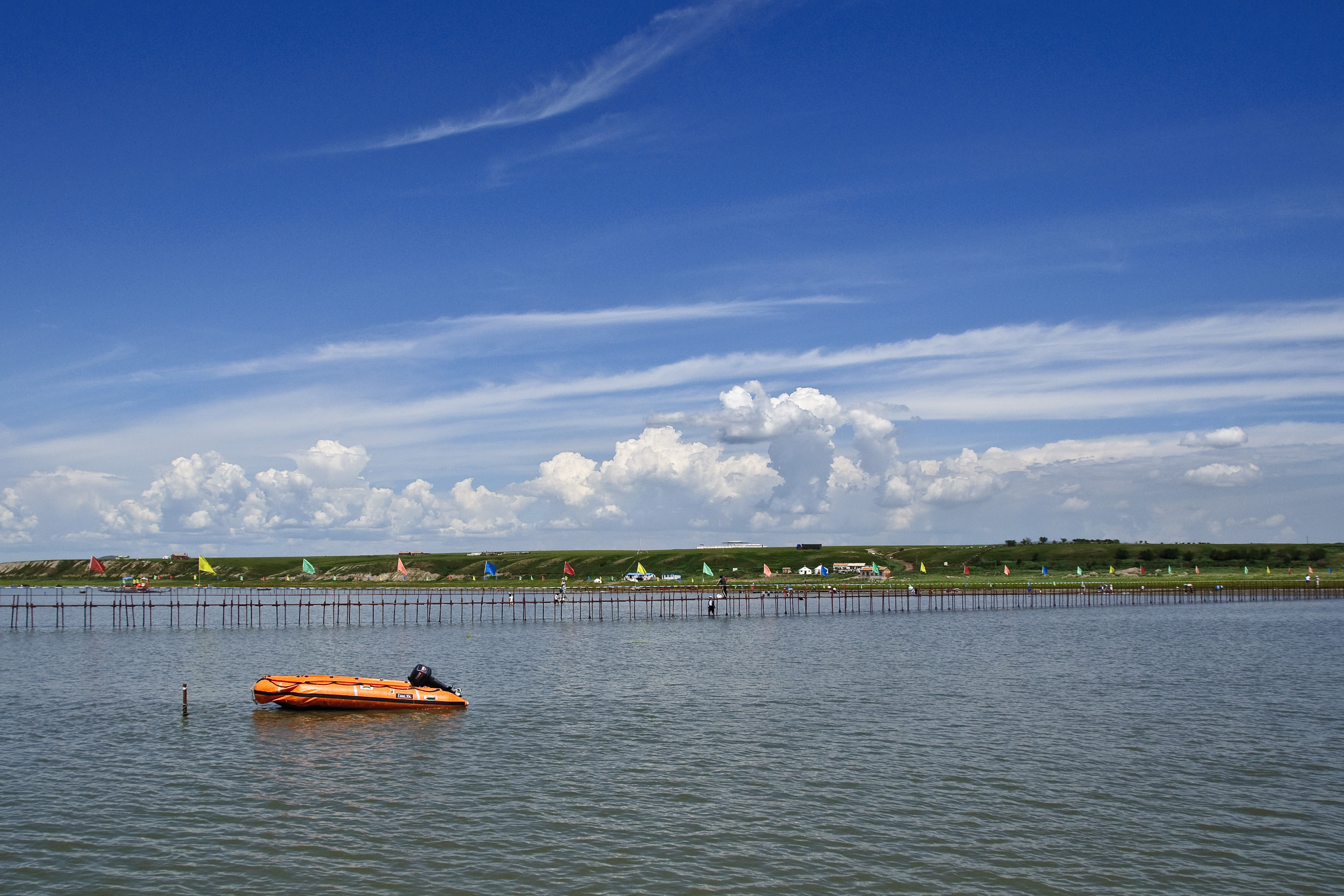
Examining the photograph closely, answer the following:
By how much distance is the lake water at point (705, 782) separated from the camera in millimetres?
25125

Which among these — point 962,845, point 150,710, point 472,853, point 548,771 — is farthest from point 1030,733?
point 150,710

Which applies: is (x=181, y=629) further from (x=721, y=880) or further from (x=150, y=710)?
(x=721, y=880)

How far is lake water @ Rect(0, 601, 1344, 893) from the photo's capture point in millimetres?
25125

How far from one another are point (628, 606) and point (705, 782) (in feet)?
423

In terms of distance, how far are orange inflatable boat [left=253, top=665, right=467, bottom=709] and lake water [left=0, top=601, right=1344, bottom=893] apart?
1349 millimetres

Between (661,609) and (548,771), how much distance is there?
360ft

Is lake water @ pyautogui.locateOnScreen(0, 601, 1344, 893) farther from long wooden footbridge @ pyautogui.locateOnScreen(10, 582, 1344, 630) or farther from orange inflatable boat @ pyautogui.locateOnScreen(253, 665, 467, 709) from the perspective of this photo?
long wooden footbridge @ pyautogui.locateOnScreen(10, 582, 1344, 630)

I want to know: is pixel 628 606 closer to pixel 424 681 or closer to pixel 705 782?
pixel 424 681

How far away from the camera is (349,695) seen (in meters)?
51.0

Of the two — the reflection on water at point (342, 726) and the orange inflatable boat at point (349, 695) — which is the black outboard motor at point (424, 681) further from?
the reflection on water at point (342, 726)

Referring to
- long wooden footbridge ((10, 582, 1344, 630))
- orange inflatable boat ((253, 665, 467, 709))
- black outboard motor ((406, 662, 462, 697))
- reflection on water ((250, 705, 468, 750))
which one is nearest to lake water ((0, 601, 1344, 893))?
reflection on water ((250, 705, 468, 750))

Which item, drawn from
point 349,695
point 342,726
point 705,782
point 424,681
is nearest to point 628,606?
point 424,681

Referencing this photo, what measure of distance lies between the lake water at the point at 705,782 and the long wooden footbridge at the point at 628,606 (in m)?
60.8

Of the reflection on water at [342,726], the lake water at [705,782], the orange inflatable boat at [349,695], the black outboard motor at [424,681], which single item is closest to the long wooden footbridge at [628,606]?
the lake water at [705,782]
